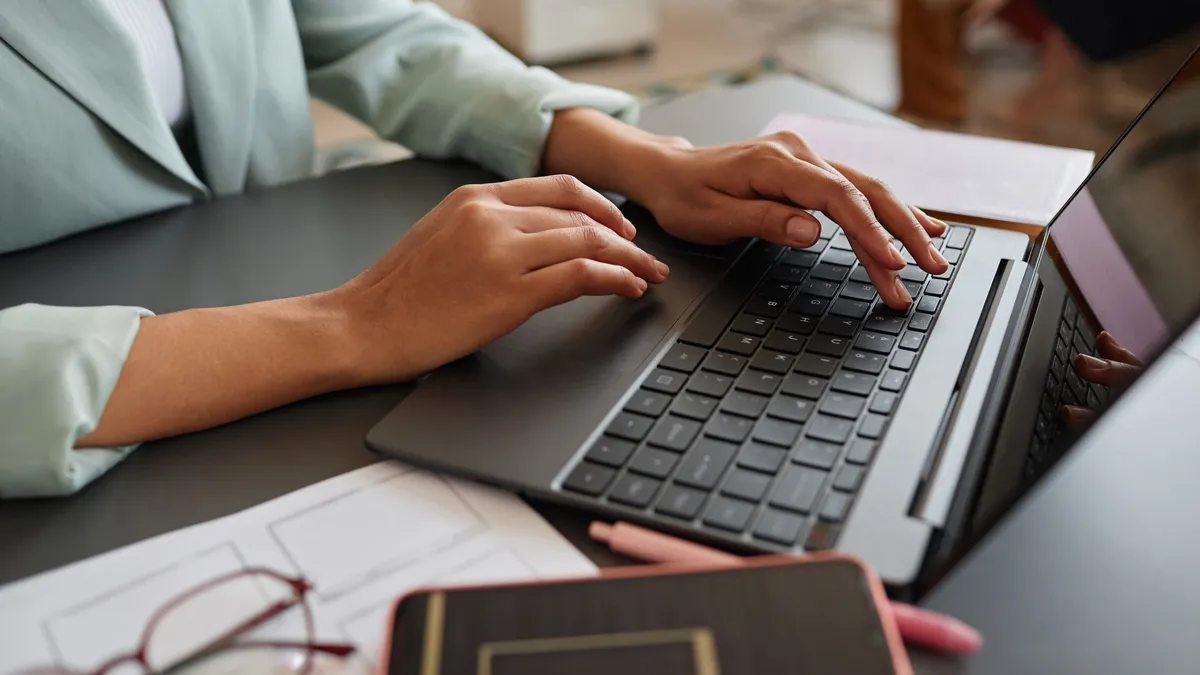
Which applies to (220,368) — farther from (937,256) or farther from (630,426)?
(937,256)

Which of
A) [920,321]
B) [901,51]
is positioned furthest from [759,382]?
[901,51]

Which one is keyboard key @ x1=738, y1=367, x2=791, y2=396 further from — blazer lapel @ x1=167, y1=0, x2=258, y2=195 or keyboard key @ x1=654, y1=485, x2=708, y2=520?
blazer lapel @ x1=167, y1=0, x2=258, y2=195

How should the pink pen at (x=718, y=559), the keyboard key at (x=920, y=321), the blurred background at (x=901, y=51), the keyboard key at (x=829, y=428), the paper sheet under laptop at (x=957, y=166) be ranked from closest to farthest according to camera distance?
1. the pink pen at (x=718, y=559)
2. the keyboard key at (x=829, y=428)
3. the keyboard key at (x=920, y=321)
4. the paper sheet under laptop at (x=957, y=166)
5. the blurred background at (x=901, y=51)

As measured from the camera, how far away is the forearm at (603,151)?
0.74m

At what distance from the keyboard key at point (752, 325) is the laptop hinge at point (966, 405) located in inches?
4.5

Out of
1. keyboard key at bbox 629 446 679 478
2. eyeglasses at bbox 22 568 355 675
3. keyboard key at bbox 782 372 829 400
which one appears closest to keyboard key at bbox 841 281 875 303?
keyboard key at bbox 782 372 829 400

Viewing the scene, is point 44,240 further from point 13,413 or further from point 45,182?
point 13,413

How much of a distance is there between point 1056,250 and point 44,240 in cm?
71

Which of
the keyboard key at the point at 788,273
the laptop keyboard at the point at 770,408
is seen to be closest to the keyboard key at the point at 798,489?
the laptop keyboard at the point at 770,408

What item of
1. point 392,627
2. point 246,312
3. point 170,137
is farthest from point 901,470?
point 170,137

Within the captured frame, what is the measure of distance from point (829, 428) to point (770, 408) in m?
0.03

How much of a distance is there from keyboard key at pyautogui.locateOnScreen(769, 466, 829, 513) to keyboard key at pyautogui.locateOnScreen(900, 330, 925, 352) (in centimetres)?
14

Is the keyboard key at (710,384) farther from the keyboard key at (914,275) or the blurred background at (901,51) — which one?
the blurred background at (901,51)

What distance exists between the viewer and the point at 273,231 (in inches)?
28.4
